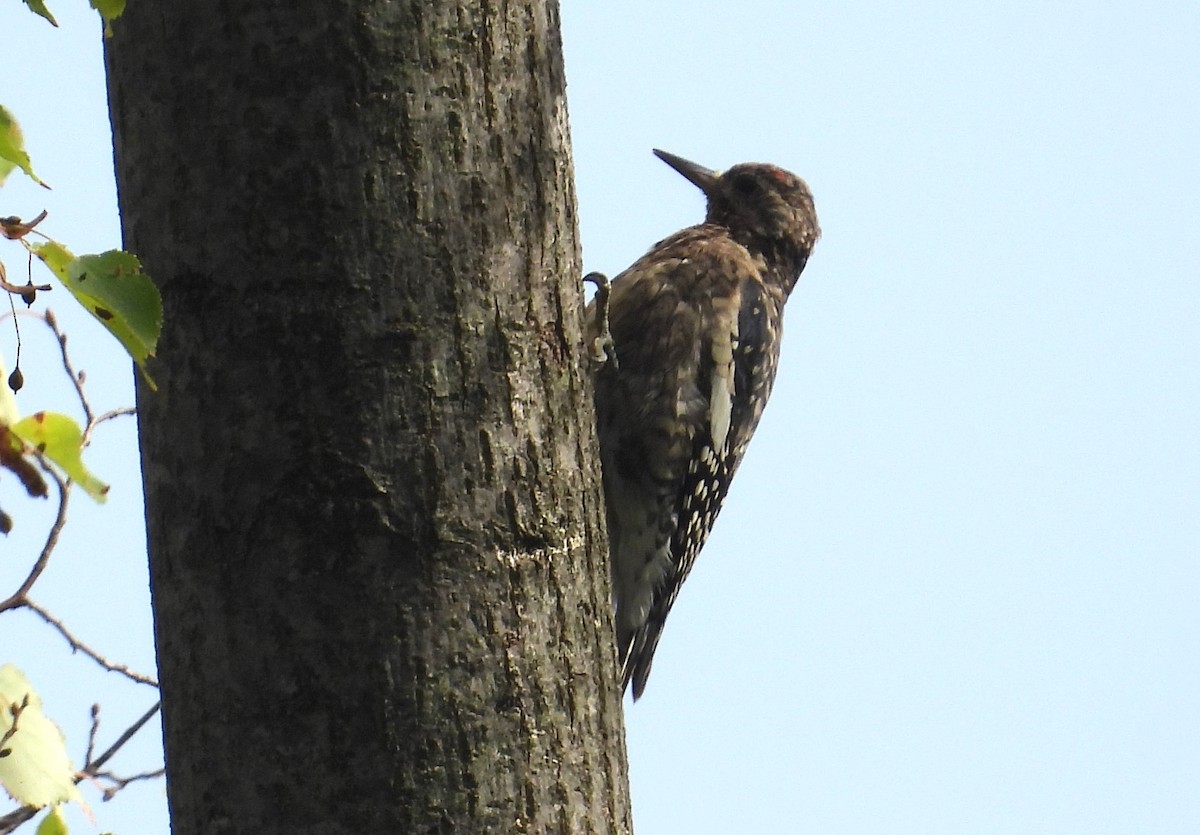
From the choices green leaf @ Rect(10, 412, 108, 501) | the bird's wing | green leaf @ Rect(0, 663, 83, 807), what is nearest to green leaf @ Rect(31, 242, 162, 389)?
green leaf @ Rect(10, 412, 108, 501)

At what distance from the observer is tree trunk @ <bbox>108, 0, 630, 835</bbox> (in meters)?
1.92

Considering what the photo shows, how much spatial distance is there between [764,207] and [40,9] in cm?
483

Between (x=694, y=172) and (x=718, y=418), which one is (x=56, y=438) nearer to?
(x=718, y=418)

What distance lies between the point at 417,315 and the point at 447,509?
263 mm

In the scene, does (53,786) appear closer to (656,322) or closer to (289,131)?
(289,131)

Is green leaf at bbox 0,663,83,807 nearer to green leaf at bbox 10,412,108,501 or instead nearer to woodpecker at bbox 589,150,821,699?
green leaf at bbox 10,412,108,501

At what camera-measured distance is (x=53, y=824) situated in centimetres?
165

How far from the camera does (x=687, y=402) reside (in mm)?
4941

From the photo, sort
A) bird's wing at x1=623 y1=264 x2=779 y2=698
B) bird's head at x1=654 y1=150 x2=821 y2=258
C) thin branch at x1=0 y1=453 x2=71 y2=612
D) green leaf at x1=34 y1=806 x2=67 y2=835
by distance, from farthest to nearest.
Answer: bird's head at x1=654 y1=150 x2=821 y2=258 → bird's wing at x1=623 y1=264 x2=779 y2=698 → thin branch at x1=0 y1=453 x2=71 y2=612 → green leaf at x1=34 y1=806 x2=67 y2=835

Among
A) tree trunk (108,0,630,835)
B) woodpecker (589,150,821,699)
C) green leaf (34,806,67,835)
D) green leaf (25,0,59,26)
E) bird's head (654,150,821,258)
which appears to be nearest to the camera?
green leaf (25,0,59,26)

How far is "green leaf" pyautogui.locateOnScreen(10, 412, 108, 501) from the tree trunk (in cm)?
44

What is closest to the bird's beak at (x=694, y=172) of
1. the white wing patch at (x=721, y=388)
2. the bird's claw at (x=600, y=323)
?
the white wing patch at (x=721, y=388)

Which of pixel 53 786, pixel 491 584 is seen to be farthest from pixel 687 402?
pixel 53 786

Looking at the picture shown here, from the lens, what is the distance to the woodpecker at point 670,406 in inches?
192
